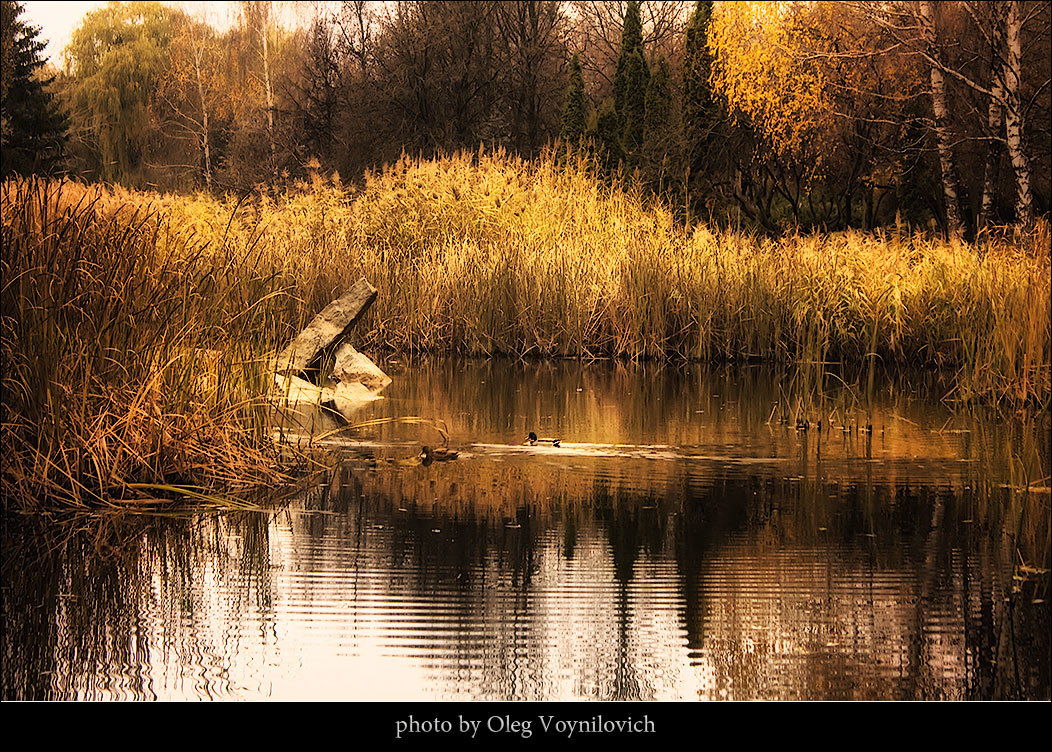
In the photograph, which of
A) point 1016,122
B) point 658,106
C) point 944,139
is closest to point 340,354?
point 1016,122

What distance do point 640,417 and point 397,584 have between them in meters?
4.62

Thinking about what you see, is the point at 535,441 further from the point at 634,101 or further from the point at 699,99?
the point at 634,101

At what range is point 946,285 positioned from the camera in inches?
503

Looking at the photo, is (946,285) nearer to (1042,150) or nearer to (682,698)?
(682,698)

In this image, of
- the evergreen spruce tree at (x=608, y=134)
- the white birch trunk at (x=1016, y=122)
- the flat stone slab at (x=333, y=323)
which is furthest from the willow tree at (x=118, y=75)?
the flat stone slab at (x=333, y=323)

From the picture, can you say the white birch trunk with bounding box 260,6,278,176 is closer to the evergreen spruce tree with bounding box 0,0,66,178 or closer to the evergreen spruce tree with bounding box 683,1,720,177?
the evergreen spruce tree with bounding box 0,0,66,178

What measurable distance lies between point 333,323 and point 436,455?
4561mm

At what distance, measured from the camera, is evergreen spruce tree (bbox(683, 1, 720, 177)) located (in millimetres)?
27484

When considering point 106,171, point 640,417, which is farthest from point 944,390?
point 106,171

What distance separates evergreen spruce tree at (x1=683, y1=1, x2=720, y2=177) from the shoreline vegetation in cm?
726

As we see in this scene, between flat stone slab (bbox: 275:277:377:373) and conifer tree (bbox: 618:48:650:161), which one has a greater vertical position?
conifer tree (bbox: 618:48:650:161)

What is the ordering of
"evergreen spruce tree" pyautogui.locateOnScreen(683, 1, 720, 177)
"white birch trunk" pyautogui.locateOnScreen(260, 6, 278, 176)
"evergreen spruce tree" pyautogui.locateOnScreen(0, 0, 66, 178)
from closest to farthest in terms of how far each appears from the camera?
"evergreen spruce tree" pyautogui.locateOnScreen(683, 1, 720, 177), "evergreen spruce tree" pyautogui.locateOnScreen(0, 0, 66, 178), "white birch trunk" pyautogui.locateOnScreen(260, 6, 278, 176)

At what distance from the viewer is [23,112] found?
33094 mm

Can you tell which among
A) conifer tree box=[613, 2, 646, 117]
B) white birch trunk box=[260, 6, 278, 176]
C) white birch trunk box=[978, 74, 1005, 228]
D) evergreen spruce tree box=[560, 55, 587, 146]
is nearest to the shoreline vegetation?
white birch trunk box=[978, 74, 1005, 228]
